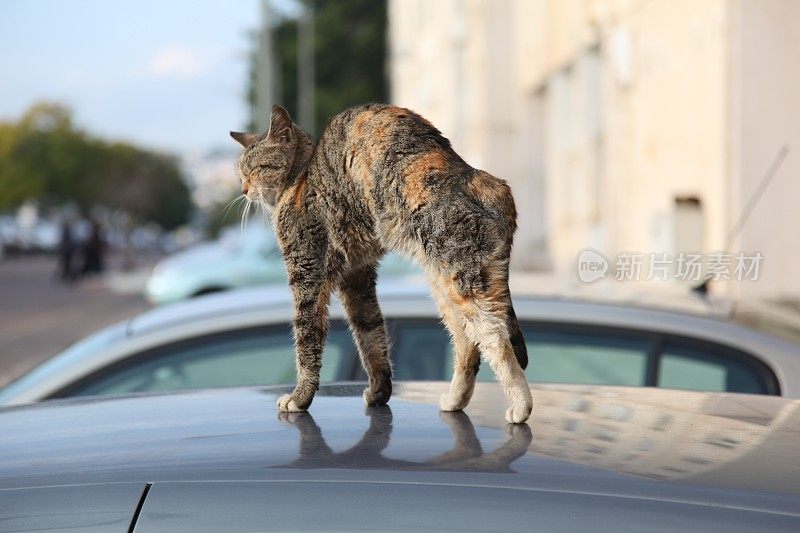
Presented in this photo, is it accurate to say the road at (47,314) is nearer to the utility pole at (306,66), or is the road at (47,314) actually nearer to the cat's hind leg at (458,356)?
the cat's hind leg at (458,356)

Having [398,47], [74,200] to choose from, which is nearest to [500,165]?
[398,47]

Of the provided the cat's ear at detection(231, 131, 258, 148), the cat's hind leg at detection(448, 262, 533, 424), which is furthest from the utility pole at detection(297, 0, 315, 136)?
the cat's hind leg at detection(448, 262, 533, 424)

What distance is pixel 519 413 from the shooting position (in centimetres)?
218

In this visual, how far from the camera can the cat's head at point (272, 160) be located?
2680 millimetres

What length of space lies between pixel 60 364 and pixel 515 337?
→ 2977mm

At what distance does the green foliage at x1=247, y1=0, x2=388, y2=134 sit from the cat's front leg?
5599cm

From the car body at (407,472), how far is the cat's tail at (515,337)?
11cm

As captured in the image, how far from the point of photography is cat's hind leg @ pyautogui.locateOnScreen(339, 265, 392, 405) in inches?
104

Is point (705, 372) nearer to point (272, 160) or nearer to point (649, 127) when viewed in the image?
point (272, 160)

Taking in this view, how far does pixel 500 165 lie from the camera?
26.0 meters

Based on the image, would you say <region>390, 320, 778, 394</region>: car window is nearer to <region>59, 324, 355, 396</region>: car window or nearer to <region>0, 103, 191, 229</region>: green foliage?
<region>59, 324, 355, 396</region>: car window

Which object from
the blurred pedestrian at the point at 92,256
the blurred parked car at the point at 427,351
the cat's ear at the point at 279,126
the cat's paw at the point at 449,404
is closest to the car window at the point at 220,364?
the blurred parked car at the point at 427,351

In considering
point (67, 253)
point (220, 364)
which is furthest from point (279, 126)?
point (67, 253)

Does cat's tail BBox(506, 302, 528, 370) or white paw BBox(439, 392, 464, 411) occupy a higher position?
cat's tail BBox(506, 302, 528, 370)
